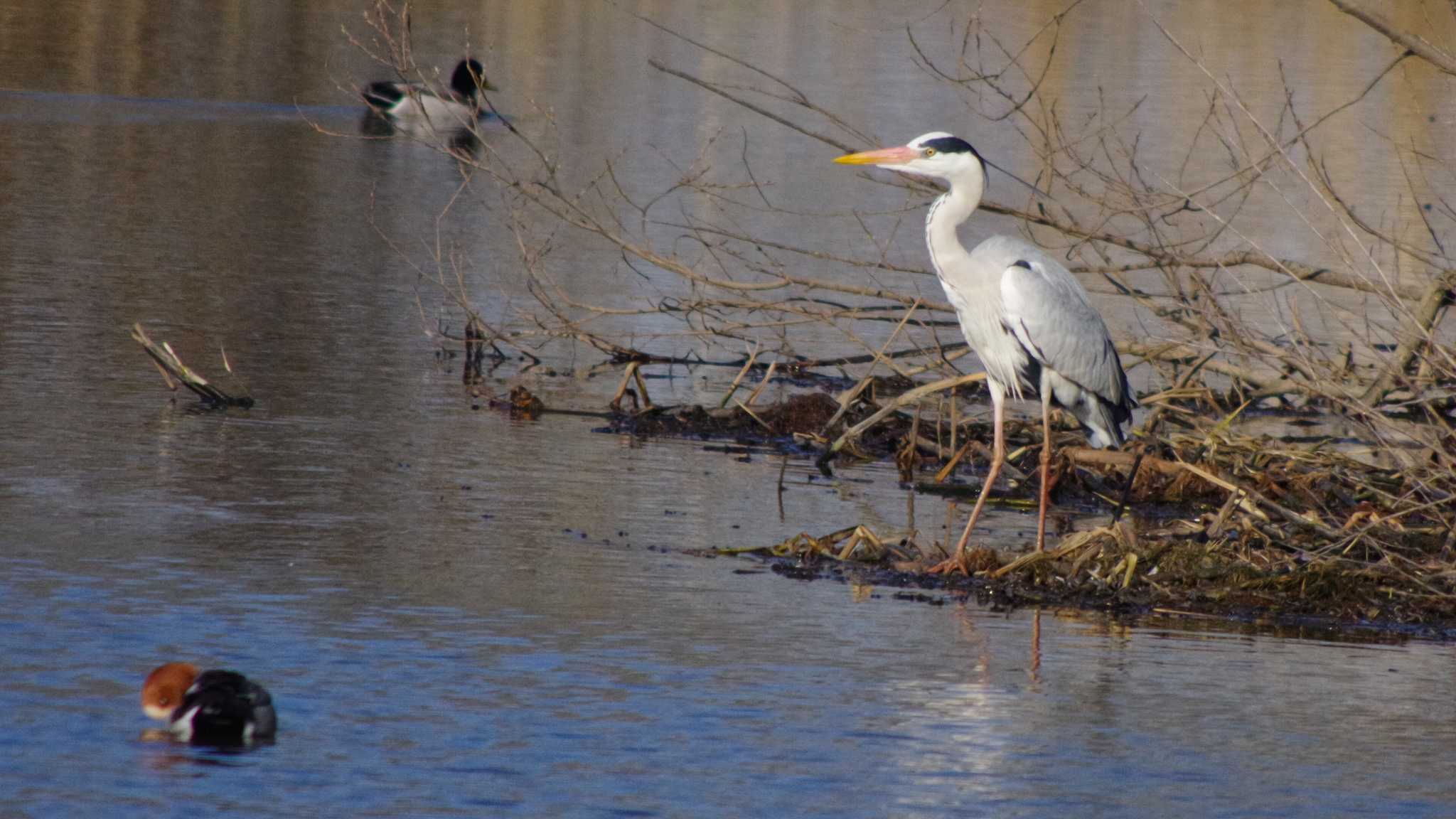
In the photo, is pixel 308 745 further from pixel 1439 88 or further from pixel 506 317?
pixel 1439 88

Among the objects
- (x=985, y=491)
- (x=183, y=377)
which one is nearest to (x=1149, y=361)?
(x=985, y=491)

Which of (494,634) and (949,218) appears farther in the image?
(949,218)

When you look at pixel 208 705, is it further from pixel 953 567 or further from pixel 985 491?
pixel 985 491

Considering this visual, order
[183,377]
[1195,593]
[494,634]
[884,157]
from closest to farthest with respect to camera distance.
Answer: [494,634]
[1195,593]
[884,157]
[183,377]

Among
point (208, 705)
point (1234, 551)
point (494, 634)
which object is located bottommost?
point (208, 705)

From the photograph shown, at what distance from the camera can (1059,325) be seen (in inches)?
362

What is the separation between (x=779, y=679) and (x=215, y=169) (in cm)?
1571

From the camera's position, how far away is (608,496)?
9.27 metres

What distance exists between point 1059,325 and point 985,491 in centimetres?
86

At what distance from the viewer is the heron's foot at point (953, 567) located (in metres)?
8.05

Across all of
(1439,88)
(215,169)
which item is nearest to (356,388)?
(215,169)

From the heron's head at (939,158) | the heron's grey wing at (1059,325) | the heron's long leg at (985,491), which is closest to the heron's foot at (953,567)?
the heron's long leg at (985,491)

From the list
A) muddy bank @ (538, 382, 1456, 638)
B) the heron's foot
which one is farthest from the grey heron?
the heron's foot

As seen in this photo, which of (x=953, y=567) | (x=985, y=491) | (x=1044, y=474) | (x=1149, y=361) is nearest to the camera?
(x=953, y=567)
